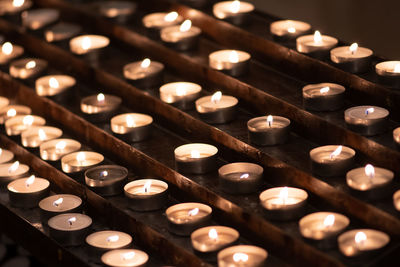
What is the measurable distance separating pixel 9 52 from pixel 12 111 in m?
0.51

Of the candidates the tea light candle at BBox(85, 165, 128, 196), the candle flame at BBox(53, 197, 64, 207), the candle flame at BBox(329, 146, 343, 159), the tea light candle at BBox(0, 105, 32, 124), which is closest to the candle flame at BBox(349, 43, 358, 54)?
the candle flame at BBox(329, 146, 343, 159)

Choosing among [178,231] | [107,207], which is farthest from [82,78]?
[178,231]

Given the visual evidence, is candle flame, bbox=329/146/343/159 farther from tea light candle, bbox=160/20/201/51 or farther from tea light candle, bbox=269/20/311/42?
tea light candle, bbox=160/20/201/51

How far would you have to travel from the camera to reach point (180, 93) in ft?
13.3

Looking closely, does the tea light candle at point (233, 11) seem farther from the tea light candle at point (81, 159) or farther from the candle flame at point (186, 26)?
the tea light candle at point (81, 159)

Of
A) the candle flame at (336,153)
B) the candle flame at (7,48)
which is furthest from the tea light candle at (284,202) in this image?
the candle flame at (7,48)

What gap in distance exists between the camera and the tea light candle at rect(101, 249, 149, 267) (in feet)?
10.9

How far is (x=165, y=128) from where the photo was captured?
162 inches

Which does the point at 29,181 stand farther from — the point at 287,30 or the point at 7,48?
the point at 287,30

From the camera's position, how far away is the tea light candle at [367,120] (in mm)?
3455

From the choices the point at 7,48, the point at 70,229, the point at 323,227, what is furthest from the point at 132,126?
the point at 7,48

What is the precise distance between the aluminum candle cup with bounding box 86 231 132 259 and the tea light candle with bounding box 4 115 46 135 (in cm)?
95

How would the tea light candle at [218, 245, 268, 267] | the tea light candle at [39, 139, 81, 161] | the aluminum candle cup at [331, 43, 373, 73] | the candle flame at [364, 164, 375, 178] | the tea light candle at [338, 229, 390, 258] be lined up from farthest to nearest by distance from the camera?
the tea light candle at [39, 139, 81, 161], the aluminum candle cup at [331, 43, 373, 73], the candle flame at [364, 164, 375, 178], the tea light candle at [218, 245, 268, 267], the tea light candle at [338, 229, 390, 258]

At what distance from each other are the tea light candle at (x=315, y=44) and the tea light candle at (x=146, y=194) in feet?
2.81
